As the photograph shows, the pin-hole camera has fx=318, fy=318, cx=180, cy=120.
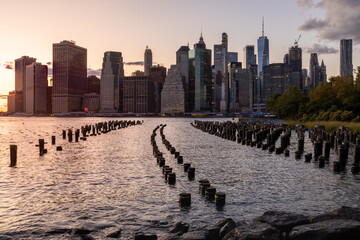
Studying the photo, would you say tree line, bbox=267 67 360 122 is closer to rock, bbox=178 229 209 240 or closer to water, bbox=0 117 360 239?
water, bbox=0 117 360 239

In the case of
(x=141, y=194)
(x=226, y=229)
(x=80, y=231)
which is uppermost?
(x=226, y=229)

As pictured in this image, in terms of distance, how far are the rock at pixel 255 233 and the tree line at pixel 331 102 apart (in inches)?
2239

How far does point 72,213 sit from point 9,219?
2.24 metres

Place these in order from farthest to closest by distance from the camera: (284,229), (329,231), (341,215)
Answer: (341,215), (284,229), (329,231)

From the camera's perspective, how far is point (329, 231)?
7883mm

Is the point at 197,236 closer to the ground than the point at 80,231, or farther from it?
farther from it

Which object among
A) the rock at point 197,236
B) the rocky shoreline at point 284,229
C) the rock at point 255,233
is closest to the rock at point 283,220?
the rocky shoreline at point 284,229

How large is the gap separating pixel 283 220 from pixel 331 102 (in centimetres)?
7663

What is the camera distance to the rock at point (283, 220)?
9172 mm

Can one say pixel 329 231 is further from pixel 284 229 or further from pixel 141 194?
pixel 141 194

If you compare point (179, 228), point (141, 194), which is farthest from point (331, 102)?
point (179, 228)

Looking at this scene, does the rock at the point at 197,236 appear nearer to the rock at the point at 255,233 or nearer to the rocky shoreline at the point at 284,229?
the rocky shoreline at the point at 284,229

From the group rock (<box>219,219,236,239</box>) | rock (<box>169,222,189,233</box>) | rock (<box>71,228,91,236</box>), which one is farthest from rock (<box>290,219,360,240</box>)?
rock (<box>71,228,91,236</box>)

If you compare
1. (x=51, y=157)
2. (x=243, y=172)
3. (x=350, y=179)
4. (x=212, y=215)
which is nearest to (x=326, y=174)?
(x=350, y=179)
